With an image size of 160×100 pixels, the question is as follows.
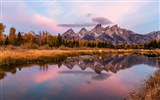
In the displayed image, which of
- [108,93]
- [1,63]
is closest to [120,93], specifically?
[108,93]

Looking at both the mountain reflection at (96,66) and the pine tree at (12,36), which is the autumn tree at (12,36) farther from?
the mountain reflection at (96,66)

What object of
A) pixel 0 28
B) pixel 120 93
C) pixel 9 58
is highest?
pixel 0 28

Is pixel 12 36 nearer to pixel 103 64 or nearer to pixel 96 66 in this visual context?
pixel 103 64

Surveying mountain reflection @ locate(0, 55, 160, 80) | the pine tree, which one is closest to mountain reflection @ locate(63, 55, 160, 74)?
mountain reflection @ locate(0, 55, 160, 80)

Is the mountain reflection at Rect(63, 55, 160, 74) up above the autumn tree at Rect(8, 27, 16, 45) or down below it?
below

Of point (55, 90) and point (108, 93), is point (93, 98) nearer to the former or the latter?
point (108, 93)

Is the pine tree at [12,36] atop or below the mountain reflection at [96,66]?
atop

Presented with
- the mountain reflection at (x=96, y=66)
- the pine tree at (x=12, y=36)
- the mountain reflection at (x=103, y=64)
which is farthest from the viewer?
the pine tree at (x=12, y=36)

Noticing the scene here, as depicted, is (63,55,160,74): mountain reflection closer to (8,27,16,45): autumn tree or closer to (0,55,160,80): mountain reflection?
(0,55,160,80): mountain reflection

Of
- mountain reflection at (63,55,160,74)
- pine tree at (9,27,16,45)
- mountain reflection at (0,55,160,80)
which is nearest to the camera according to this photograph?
mountain reflection at (0,55,160,80)

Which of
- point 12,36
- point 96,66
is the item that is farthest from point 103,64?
point 12,36

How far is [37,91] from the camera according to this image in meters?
13.9

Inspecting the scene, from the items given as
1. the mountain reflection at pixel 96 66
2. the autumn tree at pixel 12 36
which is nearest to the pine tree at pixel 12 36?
the autumn tree at pixel 12 36

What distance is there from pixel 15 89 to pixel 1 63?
11.6 metres
